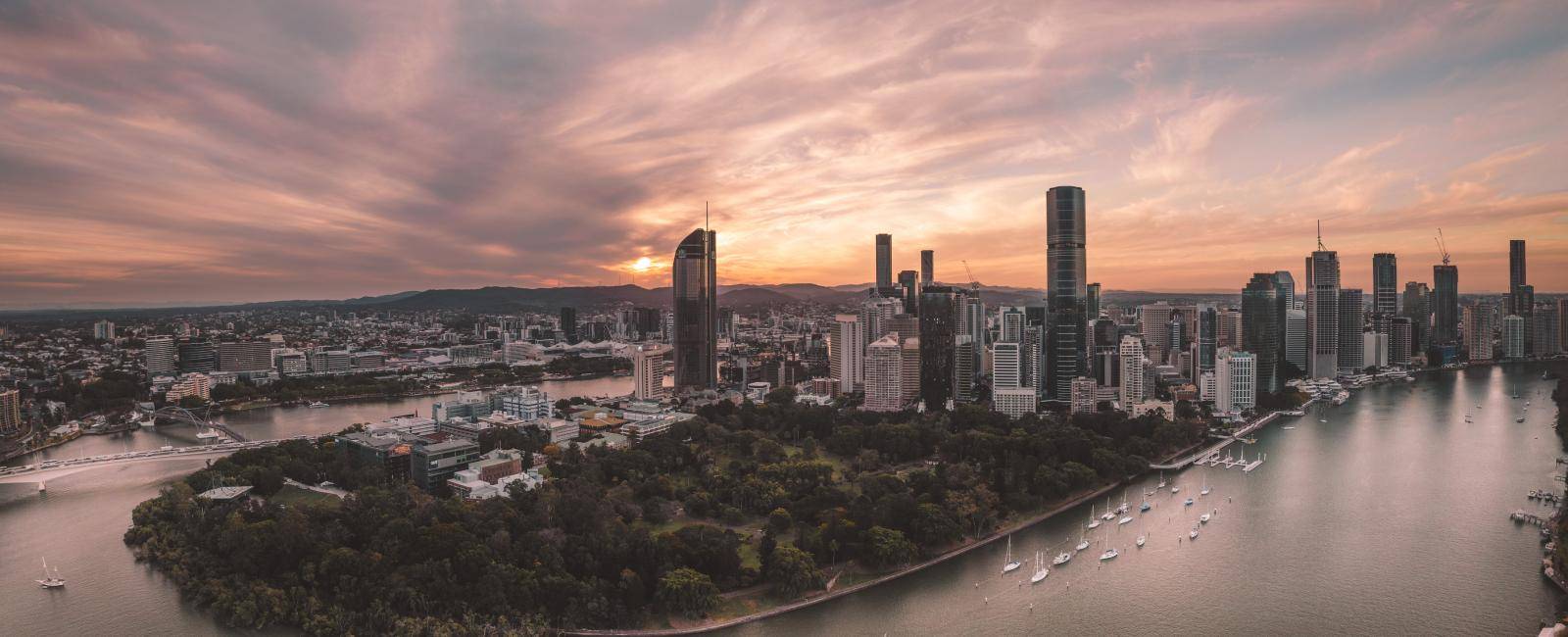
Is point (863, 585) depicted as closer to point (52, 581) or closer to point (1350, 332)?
point (52, 581)

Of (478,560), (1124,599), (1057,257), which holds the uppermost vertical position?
(1057,257)

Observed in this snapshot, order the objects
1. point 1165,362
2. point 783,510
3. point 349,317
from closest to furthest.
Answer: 1. point 783,510
2. point 1165,362
3. point 349,317

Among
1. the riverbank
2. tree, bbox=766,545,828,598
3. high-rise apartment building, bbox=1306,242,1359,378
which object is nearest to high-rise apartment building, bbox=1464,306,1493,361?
high-rise apartment building, bbox=1306,242,1359,378

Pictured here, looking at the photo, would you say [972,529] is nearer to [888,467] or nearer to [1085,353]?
[888,467]

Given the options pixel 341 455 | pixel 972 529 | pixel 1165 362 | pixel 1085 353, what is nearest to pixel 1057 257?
pixel 1085 353

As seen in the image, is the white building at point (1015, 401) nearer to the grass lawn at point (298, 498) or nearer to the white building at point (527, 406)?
the white building at point (527, 406)

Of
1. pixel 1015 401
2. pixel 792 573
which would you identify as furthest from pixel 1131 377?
pixel 792 573

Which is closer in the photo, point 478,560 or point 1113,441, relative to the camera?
point 478,560
